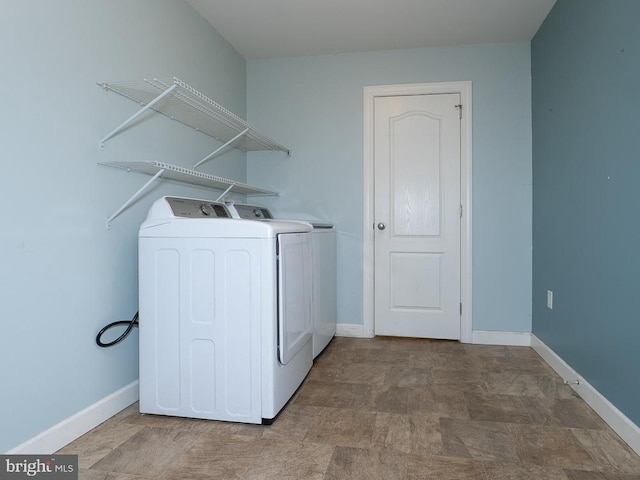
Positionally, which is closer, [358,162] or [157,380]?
[157,380]

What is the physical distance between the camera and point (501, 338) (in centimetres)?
318

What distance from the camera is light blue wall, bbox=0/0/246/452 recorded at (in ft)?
4.82

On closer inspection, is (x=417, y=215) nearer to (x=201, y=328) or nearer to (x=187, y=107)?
(x=187, y=107)

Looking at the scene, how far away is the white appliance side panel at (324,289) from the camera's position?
107 inches

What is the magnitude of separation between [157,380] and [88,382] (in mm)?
283

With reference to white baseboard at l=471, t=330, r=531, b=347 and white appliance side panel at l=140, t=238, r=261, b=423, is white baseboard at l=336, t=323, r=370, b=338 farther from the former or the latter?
white appliance side panel at l=140, t=238, r=261, b=423

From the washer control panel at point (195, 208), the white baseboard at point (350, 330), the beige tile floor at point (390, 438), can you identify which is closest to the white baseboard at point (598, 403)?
the beige tile floor at point (390, 438)

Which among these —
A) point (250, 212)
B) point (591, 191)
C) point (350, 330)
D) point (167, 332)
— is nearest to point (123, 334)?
point (167, 332)

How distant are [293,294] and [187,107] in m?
1.14

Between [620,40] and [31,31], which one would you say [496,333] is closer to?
[620,40]

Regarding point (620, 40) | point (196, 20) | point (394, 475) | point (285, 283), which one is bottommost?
point (394, 475)

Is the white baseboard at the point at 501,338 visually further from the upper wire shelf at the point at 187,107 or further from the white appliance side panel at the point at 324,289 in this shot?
the upper wire shelf at the point at 187,107

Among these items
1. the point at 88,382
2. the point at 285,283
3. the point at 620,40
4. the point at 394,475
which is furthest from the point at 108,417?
the point at 620,40

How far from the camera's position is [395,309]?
338 centimetres
